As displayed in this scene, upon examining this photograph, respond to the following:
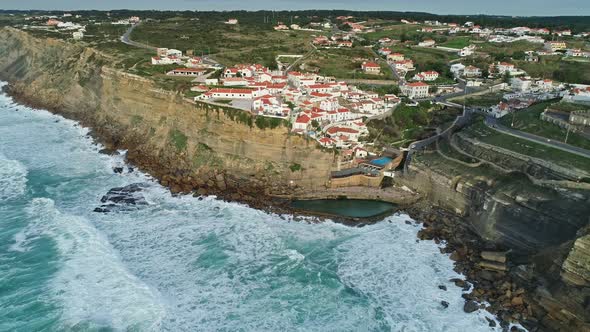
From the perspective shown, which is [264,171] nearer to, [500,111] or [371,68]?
[500,111]

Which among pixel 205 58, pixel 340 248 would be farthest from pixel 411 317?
pixel 205 58

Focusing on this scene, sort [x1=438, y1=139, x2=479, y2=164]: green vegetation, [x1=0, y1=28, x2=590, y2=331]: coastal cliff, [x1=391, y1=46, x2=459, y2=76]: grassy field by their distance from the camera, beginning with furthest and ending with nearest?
[x1=391, y1=46, x2=459, y2=76]: grassy field, [x1=438, y1=139, x2=479, y2=164]: green vegetation, [x1=0, y1=28, x2=590, y2=331]: coastal cliff

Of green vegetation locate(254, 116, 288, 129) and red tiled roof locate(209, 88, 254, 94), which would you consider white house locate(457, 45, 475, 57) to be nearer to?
red tiled roof locate(209, 88, 254, 94)

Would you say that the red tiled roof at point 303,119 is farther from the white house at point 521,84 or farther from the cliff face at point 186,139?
the white house at point 521,84

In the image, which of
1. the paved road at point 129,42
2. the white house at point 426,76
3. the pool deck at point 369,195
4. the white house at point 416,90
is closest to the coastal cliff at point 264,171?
the pool deck at point 369,195

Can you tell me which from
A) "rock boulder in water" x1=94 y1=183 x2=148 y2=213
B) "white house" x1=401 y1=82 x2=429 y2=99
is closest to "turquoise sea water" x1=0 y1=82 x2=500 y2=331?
"rock boulder in water" x1=94 y1=183 x2=148 y2=213

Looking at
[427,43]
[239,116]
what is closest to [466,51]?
[427,43]
